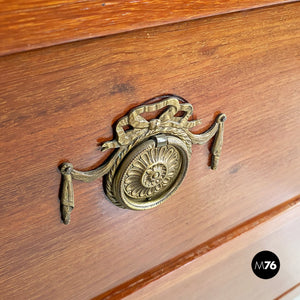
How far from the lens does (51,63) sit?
0.40 m

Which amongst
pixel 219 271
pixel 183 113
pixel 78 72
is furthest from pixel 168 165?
pixel 219 271

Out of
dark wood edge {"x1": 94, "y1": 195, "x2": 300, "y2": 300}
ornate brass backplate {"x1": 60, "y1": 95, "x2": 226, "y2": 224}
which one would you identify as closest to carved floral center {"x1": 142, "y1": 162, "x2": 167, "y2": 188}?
ornate brass backplate {"x1": 60, "y1": 95, "x2": 226, "y2": 224}

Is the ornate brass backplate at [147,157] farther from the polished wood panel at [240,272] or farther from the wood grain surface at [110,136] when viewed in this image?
the polished wood panel at [240,272]

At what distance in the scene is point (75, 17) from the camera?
38 centimetres

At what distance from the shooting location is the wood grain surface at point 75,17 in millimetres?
352

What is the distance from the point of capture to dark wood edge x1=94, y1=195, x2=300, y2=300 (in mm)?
646

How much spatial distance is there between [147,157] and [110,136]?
0.06 meters

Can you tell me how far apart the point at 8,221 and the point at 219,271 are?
0.42 metres

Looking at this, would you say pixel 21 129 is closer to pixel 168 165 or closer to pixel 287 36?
pixel 168 165

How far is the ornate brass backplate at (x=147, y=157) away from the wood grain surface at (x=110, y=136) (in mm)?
12

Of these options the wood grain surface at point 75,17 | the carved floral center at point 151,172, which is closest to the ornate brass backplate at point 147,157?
the carved floral center at point 151,172

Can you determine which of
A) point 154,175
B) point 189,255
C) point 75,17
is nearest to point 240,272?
point 189,255

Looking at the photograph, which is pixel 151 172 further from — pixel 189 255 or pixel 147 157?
pixel 189 255

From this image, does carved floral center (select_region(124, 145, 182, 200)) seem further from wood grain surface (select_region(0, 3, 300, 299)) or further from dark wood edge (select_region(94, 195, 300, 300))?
dark wood edge (select_region(94, 195, 300, 300))
